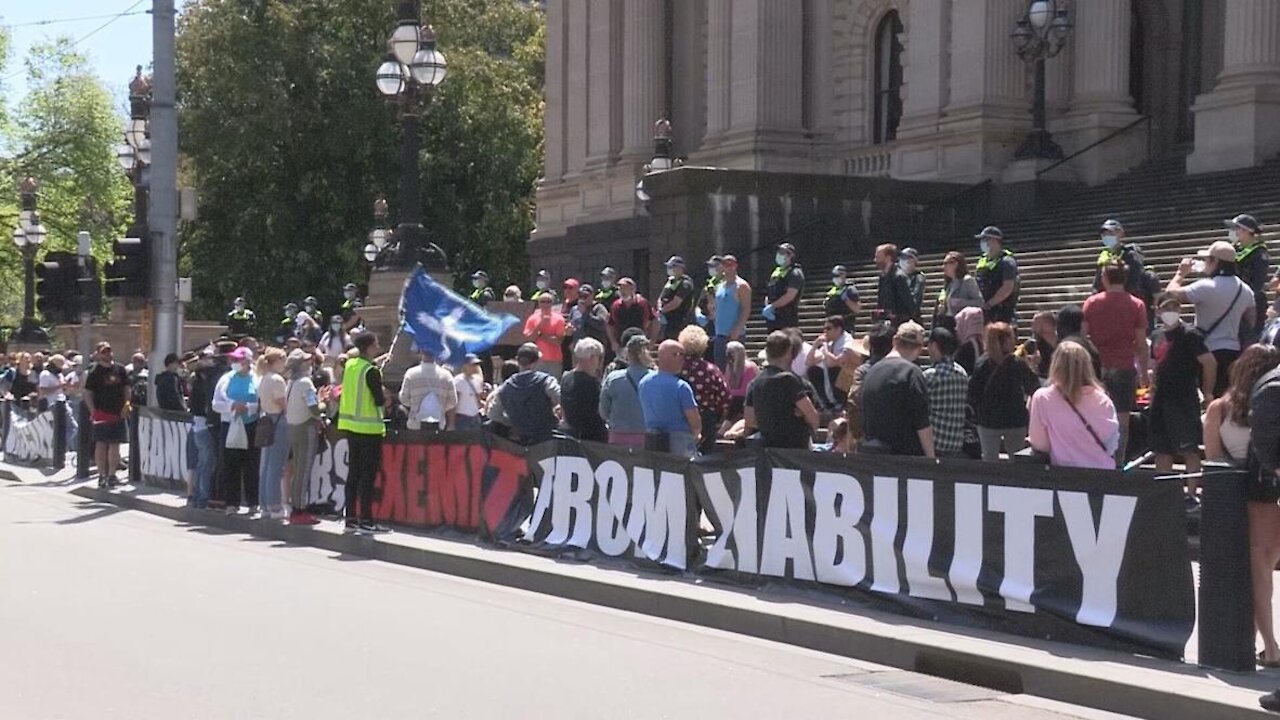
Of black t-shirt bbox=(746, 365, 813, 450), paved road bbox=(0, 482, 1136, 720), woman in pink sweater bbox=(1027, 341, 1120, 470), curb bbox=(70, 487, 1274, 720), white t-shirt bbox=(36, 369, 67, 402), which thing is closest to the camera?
paved road bbox=(0, 482, 1136, 720)

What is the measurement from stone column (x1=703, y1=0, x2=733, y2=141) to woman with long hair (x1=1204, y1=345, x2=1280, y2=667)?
3044 cm

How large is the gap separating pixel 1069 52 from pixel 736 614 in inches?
905

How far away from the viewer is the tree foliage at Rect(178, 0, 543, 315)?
5528cm

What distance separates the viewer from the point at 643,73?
44625 millimetres

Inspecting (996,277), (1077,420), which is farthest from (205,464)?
(1077,420)

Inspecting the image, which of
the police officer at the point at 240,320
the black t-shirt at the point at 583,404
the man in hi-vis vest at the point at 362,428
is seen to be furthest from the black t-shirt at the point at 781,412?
the police officer at the point at 240,320

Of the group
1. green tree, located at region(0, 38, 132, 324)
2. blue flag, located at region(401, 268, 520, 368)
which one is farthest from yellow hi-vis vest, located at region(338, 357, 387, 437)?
green tree, located at region(0, 38, 132, 324)

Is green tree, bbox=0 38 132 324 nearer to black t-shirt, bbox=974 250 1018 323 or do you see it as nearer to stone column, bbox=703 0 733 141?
stone column, bbox=703 0 733 141

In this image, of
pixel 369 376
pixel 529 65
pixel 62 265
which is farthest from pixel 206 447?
pixel 529 65

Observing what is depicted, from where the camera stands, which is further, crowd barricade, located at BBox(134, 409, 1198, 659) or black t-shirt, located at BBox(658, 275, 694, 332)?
black t-shirt, located at BBox(658, 275, 694, 332)

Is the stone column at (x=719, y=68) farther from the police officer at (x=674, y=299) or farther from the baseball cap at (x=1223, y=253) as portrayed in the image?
the baseball cap at (x=1223, y=253)

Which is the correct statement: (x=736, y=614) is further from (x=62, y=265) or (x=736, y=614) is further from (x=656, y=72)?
(x=656, y=72)

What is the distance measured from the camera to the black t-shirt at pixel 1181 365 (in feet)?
48.2

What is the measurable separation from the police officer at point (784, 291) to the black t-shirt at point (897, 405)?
9175 millimetres
